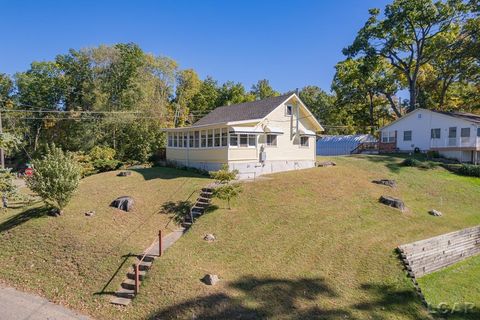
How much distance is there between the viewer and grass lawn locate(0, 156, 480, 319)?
9297 mm

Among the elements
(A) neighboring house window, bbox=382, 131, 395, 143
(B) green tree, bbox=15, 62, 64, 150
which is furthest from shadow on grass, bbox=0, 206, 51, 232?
(A) neighboring house window, bbox=382, 131, 395, 143

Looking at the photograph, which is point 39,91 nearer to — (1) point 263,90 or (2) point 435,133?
(1) point 263,90

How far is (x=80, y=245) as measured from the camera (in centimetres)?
1211

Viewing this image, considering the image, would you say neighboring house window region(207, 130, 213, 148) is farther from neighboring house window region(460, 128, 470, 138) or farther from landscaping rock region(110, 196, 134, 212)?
neighboring house window region(460, 128, 470, 138)

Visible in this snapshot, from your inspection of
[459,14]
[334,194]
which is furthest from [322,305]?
[459,14]

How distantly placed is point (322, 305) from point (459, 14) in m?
37.7

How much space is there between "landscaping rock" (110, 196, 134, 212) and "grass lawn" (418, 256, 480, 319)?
1316 centimetres

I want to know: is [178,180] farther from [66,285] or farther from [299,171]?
[66,285]

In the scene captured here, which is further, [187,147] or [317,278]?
[187,147]

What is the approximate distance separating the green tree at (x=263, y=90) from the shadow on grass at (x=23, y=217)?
4060cm

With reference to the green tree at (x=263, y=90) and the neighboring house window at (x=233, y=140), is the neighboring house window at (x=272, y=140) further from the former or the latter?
the green tree at (x=263, y=90)

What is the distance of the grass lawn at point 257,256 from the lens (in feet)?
30.5

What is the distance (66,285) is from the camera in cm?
1044

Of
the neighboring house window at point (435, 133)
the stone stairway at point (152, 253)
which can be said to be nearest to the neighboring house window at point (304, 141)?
the stone stairway at point (152, 253)
